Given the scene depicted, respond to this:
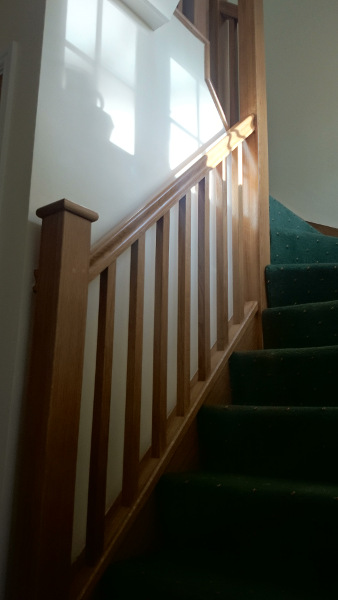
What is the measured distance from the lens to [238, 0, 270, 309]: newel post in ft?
7.16

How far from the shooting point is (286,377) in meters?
1.67

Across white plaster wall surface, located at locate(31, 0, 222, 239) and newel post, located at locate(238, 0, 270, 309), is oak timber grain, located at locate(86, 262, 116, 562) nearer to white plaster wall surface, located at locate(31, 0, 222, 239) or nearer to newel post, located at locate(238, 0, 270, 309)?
white plaster wall surface, located at locate(31, 0, 222, 239)

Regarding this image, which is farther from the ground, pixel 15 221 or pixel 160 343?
pixel 15 221

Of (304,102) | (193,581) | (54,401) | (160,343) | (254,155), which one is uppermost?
(304,102)

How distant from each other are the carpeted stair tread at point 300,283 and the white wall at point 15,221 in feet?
3.80

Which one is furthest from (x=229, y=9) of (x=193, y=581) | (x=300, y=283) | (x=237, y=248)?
(x=193, y=581)

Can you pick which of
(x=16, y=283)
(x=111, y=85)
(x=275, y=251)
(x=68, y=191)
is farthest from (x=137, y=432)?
(x=275, y=251)

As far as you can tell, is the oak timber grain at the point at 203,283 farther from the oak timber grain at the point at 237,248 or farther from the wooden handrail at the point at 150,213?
the oak timber grain at the point at 237,248

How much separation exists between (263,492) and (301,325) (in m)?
0.79

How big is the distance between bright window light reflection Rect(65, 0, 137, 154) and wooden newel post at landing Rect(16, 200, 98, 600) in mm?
509

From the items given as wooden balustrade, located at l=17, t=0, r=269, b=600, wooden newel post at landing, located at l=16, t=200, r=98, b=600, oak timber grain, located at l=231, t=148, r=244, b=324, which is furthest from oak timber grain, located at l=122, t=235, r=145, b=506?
oak timber grain, located at l=231, t=148, r=244, b=324

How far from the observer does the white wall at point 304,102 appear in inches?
130

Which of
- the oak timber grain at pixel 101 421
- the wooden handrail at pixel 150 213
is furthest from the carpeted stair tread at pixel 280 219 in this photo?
the oak timber grain at pixel 101 421

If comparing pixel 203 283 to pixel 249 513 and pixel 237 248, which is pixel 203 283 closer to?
pixel 237 248
